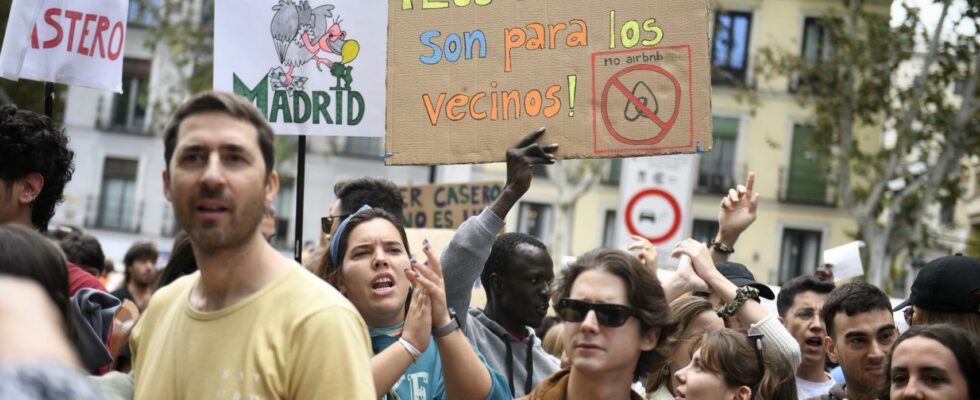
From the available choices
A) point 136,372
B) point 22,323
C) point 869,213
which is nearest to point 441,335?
point 136,372

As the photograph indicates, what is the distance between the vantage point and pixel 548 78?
5.50 m

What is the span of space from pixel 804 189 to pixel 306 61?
32.2m

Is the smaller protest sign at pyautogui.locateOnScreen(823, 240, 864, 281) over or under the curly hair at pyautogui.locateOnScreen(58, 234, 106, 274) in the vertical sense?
over

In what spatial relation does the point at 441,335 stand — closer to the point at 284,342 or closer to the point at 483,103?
the point at 284,342

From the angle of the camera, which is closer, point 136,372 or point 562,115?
point 136,372

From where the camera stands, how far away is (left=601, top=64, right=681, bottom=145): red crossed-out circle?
5.29 meters

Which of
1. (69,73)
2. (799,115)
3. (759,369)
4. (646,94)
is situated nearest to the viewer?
(759,369)

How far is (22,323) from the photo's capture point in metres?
1.77

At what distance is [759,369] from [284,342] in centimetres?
232

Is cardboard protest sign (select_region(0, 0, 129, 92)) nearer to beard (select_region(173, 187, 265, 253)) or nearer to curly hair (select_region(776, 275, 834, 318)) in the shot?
beard (select_region(173, 187, 265, 253))

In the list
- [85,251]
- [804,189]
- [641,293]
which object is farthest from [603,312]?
[804,189]

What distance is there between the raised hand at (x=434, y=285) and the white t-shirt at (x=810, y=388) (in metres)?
2.21

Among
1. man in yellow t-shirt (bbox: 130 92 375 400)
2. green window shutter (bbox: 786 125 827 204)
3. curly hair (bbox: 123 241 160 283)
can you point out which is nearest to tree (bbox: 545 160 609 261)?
green window shutter (bbox: 786 125 827 204)

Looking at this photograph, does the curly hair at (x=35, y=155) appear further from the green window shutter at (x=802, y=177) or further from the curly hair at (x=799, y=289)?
the green window shutter at (x=802, y=177)
